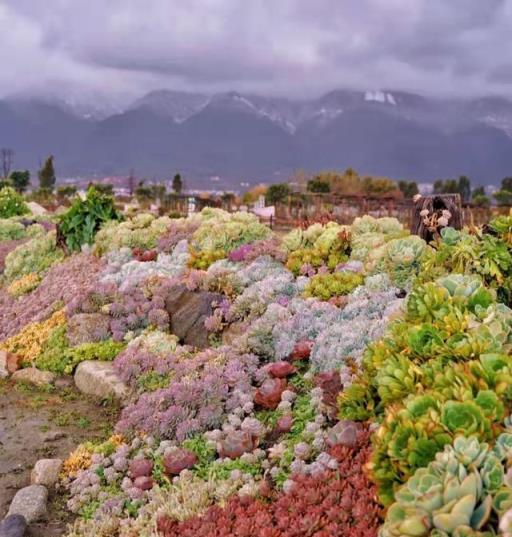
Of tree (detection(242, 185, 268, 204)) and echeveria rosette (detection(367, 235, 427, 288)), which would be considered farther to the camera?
tree (detection(242, 185, 268, 204))

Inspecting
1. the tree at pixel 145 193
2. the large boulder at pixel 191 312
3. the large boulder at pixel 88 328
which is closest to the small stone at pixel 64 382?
the large boulder at pixel 88 328

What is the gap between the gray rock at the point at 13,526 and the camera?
4785 mm

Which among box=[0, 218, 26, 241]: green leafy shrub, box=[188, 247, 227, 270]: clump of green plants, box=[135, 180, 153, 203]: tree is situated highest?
box=[188, 247, 227, 270]: clump of green plants

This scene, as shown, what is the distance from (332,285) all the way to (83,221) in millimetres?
6883

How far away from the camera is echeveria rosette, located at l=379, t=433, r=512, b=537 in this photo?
2629mm

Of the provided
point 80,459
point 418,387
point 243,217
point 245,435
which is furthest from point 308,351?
point 243,217

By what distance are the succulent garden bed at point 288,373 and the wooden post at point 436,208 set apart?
61 cm

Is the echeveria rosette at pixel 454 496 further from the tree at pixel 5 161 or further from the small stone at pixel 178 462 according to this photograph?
the tree at pixel 5 161

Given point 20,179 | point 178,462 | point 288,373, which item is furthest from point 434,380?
point 20,179

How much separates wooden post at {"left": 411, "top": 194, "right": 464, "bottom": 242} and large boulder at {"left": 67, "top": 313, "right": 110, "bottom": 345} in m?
4.16

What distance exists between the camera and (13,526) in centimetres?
485

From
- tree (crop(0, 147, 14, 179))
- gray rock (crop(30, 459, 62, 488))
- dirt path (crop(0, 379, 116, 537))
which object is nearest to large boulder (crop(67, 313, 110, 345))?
dirt path (crop(0, 379, 116, 537))

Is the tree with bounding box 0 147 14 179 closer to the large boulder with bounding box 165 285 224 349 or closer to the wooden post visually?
the large boulder with bounding box 165 285 224 349

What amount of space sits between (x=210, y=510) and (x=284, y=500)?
53cm
